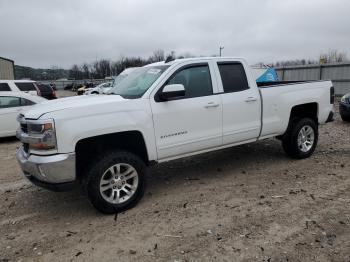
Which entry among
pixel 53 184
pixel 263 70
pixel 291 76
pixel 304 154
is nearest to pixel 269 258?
pixel 53 184

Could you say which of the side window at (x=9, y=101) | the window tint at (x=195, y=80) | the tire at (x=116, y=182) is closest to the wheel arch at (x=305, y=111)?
the window tint at (x=195, y=80)

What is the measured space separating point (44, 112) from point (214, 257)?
8.22ft

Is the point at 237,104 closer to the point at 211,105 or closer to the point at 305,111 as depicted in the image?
the point at 211,105

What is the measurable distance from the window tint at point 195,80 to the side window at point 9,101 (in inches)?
284

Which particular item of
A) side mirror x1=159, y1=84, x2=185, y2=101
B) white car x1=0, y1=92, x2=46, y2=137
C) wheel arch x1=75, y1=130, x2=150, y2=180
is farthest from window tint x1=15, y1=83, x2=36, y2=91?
side mirror x1=159, y1=84, x2=185, y2=101

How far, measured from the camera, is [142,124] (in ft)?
14.9

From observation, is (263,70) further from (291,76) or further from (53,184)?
(53,184)

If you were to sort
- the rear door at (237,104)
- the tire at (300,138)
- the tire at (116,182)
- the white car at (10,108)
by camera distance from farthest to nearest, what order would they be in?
1. the white car at (10,108)
2. the tire at (300,138)
3. the rear door at (237,104)
4. the tire at (116,182)

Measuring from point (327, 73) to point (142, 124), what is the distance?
63.8 feet

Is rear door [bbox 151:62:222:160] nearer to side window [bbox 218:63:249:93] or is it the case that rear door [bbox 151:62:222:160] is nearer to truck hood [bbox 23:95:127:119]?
side window [bbox 218:63:249:93]

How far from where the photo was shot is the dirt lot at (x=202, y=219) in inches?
140

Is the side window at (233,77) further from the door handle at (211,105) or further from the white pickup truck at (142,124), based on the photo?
the door handle at (211,105)

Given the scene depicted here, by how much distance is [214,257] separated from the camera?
134 inches

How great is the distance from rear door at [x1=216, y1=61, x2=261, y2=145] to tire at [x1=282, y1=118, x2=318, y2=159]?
0.95m
